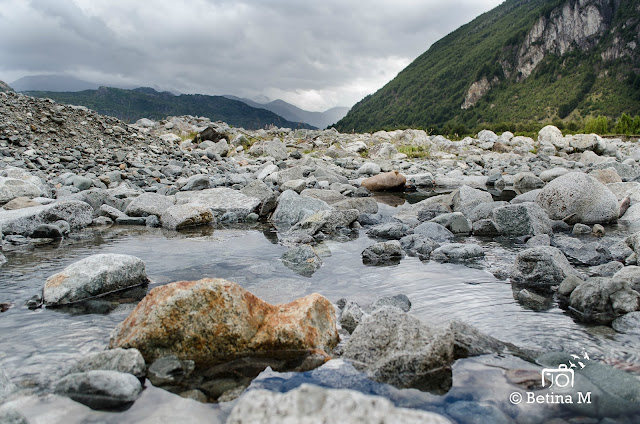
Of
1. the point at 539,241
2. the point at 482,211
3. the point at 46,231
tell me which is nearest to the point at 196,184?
the point at 46,231

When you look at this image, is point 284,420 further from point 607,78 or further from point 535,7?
point 535,7

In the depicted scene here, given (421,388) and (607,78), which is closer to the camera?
(421,388)

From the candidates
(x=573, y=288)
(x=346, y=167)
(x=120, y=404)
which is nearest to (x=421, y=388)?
(x=120, y=404)

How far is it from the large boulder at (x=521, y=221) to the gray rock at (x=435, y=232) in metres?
1.04

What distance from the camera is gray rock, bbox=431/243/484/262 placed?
6.43 m

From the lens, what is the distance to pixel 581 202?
29.7 ft

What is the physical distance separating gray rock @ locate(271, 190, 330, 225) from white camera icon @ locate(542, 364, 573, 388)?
6.55 metres

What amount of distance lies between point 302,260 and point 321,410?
14.2 feet

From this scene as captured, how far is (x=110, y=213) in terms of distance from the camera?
9344mm

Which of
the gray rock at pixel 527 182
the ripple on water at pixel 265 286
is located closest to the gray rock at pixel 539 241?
the ripple on water at pixel 265 286

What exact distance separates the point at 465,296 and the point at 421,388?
2.31 meters

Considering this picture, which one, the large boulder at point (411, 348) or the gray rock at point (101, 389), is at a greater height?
the large boulder at point (411, 348)

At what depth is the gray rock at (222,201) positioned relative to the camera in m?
10.2

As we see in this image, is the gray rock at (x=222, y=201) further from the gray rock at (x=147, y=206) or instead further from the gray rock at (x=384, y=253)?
the gray rock at (x=384, y=253)
